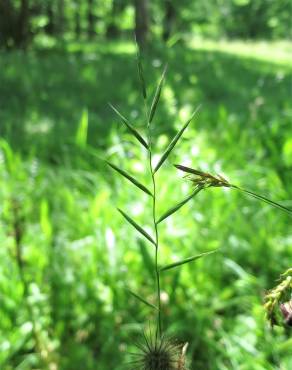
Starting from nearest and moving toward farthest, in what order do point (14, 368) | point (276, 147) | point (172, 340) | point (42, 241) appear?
1. point (172, 340)
2. point (14, 368)
3. point (42, 241)
4. point (276, 147)

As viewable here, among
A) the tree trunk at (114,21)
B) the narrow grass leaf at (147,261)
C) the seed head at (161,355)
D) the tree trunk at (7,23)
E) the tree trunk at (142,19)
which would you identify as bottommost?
the seed head at (161,355)

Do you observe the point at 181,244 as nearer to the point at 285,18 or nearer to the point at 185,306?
the point at 185,306

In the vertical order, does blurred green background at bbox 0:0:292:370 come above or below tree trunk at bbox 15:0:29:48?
below

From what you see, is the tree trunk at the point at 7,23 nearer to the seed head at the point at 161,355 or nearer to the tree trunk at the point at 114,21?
the seed head at the point at 161,355

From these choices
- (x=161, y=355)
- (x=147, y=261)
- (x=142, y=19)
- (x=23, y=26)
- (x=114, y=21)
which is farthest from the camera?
(x=114, y=21)

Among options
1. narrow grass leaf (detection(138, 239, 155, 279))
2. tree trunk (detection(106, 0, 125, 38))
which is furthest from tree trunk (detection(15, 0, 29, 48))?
tree trunk (detection(106, 0, 125, 38))

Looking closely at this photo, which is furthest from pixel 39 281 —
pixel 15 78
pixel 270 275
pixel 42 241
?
pixel 15 78

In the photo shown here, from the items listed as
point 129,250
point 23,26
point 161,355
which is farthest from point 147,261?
point 23,26

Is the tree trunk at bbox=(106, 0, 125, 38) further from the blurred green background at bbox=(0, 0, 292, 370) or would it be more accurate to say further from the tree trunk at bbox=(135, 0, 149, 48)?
the blurred green background at bbox=(0, 0, 292, 370)

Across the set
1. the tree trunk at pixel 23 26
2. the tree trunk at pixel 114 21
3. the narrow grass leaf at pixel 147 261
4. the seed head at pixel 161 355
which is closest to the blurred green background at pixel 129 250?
the narrow grass leaf at pixel 147 261

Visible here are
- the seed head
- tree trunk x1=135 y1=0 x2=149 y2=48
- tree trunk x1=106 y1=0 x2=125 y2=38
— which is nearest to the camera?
the seed head

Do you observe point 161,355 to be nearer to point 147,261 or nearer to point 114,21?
point 147,261
